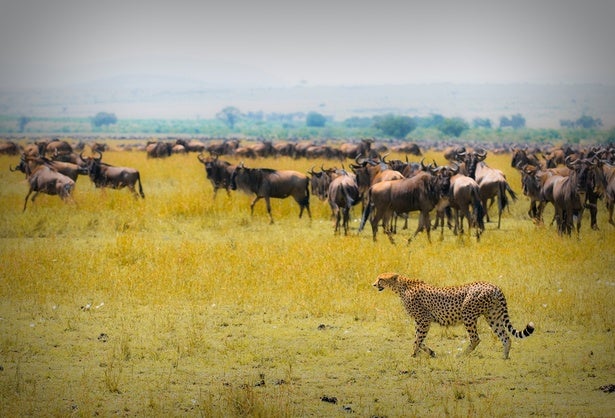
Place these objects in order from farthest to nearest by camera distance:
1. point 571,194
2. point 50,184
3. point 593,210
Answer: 1. point 50,184
2. point 593,210
3. point 571,194

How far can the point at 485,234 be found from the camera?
15.6 meters

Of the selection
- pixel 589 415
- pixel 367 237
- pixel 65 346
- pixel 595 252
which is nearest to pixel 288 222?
pixel 367 237

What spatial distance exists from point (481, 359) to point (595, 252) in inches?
232

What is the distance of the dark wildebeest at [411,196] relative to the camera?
47.6 feet

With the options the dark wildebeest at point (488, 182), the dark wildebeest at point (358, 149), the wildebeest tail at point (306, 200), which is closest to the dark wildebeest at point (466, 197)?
the dark wildebeest at point (488, 182)

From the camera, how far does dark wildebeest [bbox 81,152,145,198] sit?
2130cm

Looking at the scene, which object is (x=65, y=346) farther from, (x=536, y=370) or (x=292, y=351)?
(x=536, y=370)

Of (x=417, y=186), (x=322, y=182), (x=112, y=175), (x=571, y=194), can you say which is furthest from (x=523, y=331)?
(x=112, y=175)

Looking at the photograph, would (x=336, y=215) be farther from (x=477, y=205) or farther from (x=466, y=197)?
(x=477, y=205)

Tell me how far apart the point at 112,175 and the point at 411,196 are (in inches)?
378

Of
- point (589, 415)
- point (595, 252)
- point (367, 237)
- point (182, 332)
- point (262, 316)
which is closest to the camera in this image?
point (589, 415)

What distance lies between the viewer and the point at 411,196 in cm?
1468

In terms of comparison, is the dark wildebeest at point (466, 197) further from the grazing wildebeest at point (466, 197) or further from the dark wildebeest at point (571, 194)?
the dark wildebeest at point (571, 194)

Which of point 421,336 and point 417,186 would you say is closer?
point 421,336
